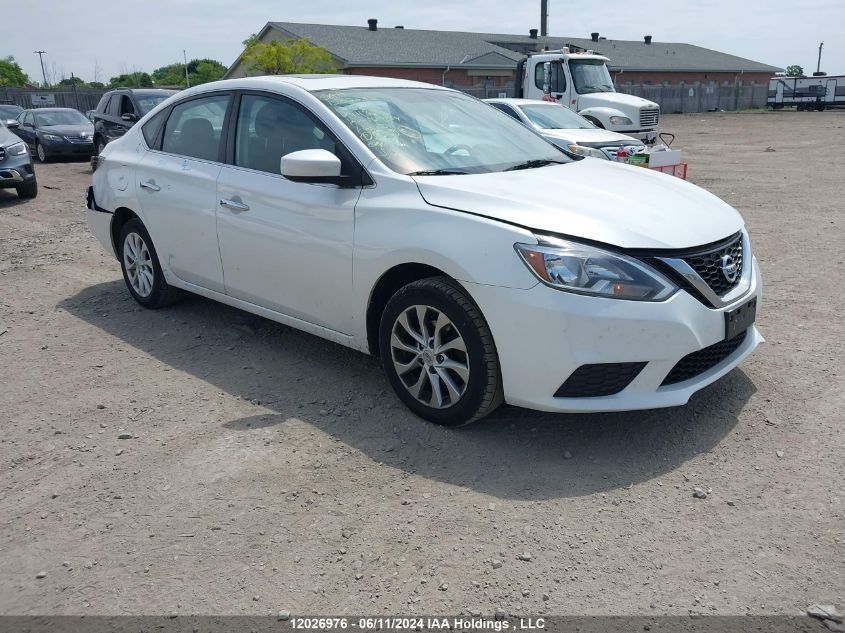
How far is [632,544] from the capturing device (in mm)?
2904

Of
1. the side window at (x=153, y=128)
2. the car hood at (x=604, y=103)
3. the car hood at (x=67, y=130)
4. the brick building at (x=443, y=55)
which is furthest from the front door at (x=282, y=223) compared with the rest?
the brick building at (x=443, y=55)

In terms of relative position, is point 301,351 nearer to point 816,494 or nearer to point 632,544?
point 632,544

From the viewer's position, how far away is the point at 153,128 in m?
5.73

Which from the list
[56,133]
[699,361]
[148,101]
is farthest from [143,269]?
[56,133]

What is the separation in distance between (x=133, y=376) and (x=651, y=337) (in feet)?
10.4

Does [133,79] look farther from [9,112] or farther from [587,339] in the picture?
[587,339]

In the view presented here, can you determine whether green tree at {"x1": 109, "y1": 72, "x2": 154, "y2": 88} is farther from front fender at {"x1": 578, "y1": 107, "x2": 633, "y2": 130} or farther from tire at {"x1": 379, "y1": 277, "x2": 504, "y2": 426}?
tire at {"x1": 379, "y1": 277, "x2": 504, "y2": 426}

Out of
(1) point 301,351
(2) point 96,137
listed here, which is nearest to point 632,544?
(1) point 301,351

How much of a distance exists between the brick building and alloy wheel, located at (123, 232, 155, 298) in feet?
99.6

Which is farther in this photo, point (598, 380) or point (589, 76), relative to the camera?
point (589, 76)

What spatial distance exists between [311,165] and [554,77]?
14735 mm

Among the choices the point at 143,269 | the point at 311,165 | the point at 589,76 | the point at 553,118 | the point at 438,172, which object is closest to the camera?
the point at 311,165

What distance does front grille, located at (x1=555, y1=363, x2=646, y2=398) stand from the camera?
338cm

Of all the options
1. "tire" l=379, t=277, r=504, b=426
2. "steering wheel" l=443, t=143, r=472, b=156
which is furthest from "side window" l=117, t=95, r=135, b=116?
"tire" l=379, t=277, r=504, b=426
